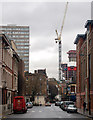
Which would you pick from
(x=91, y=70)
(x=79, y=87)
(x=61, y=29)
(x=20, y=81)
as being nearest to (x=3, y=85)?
(x=91, y=70)

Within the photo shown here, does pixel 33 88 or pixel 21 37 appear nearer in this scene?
pixel 33 88

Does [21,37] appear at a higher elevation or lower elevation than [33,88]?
higher

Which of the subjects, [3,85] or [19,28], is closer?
[3,85]

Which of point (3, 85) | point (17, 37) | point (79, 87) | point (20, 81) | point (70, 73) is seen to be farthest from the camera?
point (17, 37)

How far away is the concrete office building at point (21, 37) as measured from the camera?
162 m

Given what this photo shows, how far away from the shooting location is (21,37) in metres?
163

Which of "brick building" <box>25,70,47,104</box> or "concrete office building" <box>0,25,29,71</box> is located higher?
"concrete office building" <box>0,25,29,71</box>

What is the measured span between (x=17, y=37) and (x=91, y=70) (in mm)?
112407

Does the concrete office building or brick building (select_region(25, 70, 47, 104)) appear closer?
brick building (select_region(25, 70, 47, 104))

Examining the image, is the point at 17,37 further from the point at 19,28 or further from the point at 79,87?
the point at 79,87

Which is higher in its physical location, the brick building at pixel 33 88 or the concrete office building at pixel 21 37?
the concrete office building at pixel 21 37

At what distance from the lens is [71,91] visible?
97.6 m

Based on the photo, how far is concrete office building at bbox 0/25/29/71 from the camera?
162175 mm

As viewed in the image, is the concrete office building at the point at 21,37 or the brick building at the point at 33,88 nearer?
the brick building at the point at 33,88
